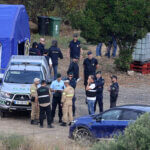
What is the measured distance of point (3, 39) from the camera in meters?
18.9

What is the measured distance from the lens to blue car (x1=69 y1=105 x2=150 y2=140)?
11.2m

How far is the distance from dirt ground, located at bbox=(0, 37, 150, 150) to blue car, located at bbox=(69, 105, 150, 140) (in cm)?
48

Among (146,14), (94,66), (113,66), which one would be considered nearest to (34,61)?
(94,66)

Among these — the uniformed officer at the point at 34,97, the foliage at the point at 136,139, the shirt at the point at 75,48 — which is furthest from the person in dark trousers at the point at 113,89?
the foliage at the point at 136,139

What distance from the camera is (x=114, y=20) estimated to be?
20938mm

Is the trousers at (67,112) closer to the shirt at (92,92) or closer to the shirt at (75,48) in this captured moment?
the shirt at (92,92)

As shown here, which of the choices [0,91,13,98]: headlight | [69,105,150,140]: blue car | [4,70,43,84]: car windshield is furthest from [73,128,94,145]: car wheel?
[4,70,43,84]: car windshield

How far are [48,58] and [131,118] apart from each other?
27.9ft

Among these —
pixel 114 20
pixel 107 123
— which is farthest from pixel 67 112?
pixel 114 20

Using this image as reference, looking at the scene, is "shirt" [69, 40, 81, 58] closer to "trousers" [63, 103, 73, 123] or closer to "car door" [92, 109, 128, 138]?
"trousers" [63, 103, 73, 123]

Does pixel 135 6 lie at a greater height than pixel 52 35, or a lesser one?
greater

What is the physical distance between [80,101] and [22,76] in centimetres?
362

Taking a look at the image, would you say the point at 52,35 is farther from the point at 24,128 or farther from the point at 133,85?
the point at 24,128

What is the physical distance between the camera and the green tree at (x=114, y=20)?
20672mm
